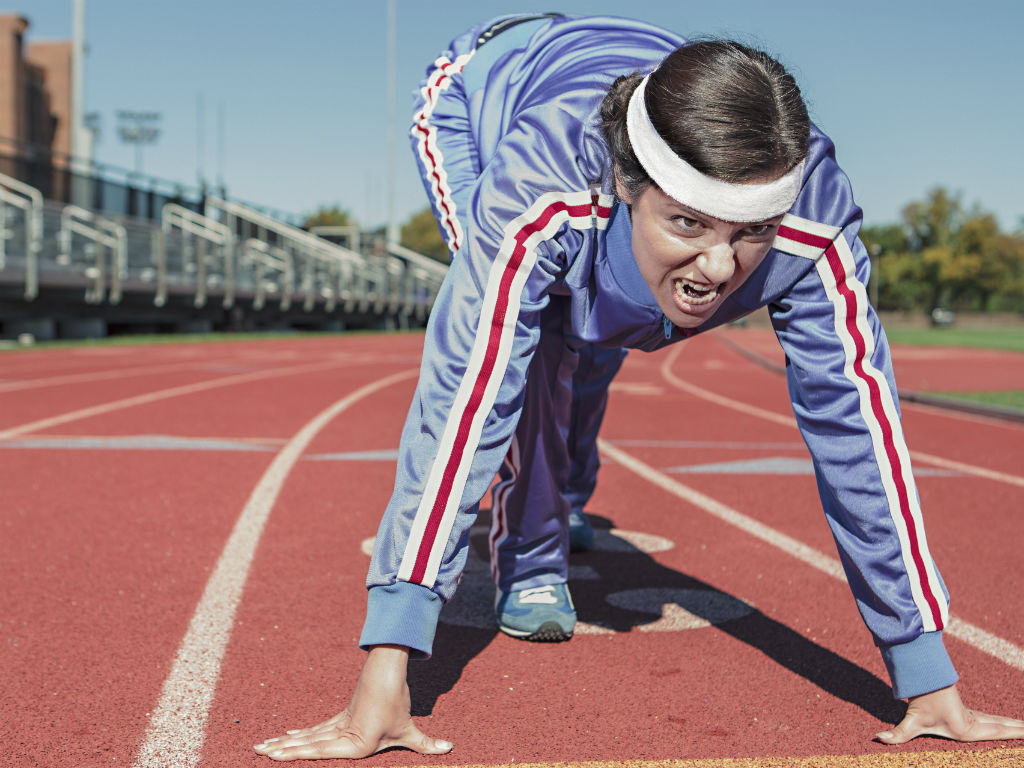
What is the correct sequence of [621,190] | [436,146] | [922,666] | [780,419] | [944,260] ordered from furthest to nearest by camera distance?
1. [944,260]
2. [780,419]
3. [436,146]
4. [922,666]
5. [621,190]

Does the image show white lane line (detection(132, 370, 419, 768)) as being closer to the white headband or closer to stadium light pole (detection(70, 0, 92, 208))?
the white headband

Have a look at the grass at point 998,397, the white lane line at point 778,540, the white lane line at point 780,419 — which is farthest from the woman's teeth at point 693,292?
the grass at point 998,397

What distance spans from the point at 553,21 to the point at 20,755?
2.52 m

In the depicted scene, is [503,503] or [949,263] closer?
[503,503]

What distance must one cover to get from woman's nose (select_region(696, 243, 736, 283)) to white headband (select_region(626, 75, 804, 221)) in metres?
0.08

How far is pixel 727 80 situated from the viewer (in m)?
Result: 2.06

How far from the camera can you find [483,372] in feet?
7.55

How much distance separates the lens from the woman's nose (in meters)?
2.17

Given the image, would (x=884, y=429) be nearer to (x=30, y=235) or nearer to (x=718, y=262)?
(x=718, y=262)

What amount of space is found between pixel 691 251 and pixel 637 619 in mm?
1615

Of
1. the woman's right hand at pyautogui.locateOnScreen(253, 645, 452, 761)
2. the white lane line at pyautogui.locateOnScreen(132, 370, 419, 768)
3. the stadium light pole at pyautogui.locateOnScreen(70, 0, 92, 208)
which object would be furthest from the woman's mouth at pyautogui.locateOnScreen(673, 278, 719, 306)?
the stadium light pole at pyautogui.locateOnScreen(70, 0, 92, 208)

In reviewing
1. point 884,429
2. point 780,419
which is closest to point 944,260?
point 780,419

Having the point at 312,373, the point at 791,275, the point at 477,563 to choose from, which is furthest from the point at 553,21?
the point at 312,373

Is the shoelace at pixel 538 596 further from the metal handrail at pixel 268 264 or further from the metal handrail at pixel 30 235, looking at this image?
the metal handrail at pixel 268 264
